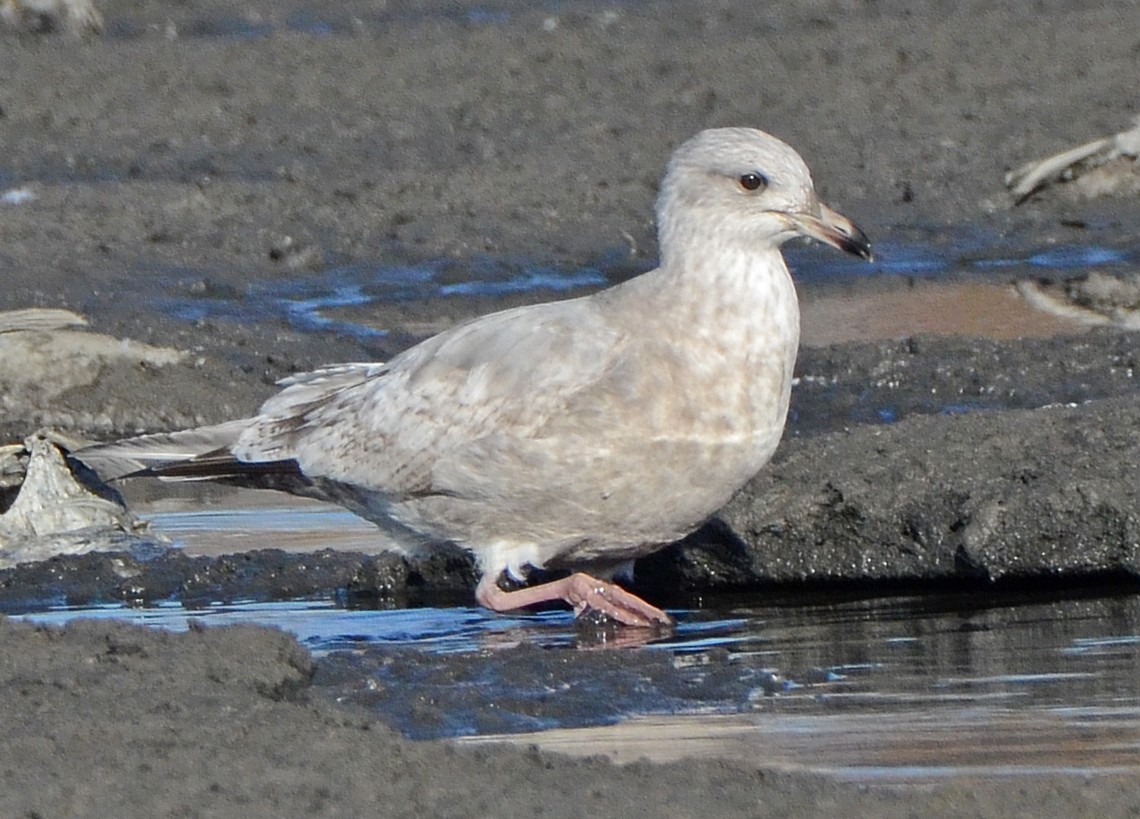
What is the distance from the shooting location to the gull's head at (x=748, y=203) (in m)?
6.19

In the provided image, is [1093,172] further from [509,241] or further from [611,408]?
[611,408]

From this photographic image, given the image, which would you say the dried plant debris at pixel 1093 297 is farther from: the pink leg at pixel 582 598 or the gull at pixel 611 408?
the pink leg at pixel 582 598

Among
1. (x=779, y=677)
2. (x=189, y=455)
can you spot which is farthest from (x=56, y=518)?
(x=779, y=677)

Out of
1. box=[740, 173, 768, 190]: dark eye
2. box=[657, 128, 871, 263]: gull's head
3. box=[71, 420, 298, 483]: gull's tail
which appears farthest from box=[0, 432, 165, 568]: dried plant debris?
box=[740, 173, 768, 190]: dark eye

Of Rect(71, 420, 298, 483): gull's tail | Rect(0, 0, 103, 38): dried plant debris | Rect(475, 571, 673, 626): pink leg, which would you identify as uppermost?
Rect(0, 0, 103, 38): dried plant debris

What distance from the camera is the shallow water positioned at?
14.9ft

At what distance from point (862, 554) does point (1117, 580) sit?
68 cm

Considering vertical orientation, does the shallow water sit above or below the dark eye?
below

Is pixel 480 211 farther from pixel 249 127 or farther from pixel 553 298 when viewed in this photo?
pixel 249 127

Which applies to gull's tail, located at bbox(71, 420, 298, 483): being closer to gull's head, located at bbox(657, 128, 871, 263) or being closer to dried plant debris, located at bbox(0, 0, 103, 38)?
gull's head, located at bbox(657, 128, 871, 263)

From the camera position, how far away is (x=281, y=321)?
10.8 m

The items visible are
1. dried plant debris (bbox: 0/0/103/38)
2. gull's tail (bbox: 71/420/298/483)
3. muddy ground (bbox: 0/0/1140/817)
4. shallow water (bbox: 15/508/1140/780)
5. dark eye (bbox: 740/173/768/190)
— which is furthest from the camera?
dried plant debris (bbox: 0/0/103/38)

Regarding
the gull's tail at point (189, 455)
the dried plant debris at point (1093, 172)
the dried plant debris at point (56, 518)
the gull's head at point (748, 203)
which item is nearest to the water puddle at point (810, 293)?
the dried plant debris at point (1093, 172)

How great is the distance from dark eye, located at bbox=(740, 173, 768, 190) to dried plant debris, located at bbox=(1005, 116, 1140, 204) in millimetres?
6726
